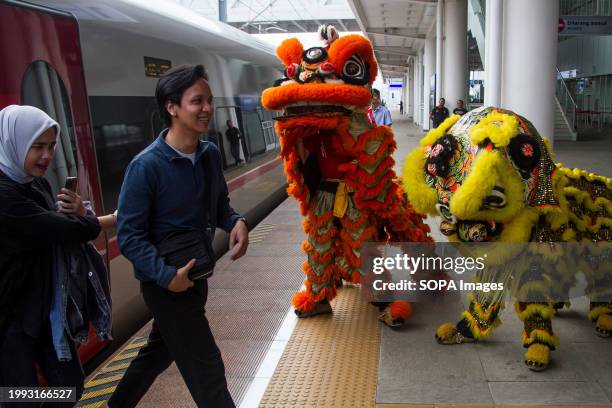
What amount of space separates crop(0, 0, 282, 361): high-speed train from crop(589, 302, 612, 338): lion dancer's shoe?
3.10 meters

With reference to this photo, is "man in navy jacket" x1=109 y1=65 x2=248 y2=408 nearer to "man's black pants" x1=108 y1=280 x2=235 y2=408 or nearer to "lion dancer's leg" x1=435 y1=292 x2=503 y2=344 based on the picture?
"man's black pants" x1=108 y1=280 x2=235 y2=408

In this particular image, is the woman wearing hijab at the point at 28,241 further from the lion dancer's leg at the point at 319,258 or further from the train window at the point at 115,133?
the lion dancer's leg at the point at 319,258

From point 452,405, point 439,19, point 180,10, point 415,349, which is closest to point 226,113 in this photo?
point 180,10

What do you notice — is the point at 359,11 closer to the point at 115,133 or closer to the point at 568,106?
the point at 568,106

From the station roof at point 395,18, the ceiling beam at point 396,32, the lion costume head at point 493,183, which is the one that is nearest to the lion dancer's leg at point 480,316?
the lion costume head at point 493,183

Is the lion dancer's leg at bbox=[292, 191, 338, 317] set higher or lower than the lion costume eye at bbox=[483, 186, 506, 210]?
lower

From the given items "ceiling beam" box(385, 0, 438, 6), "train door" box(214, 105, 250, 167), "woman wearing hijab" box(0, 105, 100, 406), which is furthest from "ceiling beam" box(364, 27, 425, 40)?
"woman wearing hijab" box(0, 105, 100, 406)

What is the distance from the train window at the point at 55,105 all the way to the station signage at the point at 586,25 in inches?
545

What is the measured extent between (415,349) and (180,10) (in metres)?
4.12

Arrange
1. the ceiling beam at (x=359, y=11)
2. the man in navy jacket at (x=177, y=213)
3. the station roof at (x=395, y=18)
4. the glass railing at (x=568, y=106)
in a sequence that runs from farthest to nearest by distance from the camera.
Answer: the station roof at (x=395, y=18) < the ceiling beam at (x=359, y=11) < the glass railing at (x=568, y=106) < the man in navy jacket at (x=177, y=213)

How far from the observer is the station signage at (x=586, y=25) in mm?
14477

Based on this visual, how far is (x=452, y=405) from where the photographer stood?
2.84 meters

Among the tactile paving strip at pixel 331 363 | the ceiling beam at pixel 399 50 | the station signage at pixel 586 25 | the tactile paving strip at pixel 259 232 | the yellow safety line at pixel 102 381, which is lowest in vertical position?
the tactile paving strip at pixel 259 232

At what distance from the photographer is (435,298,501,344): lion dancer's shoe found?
3312 mm
